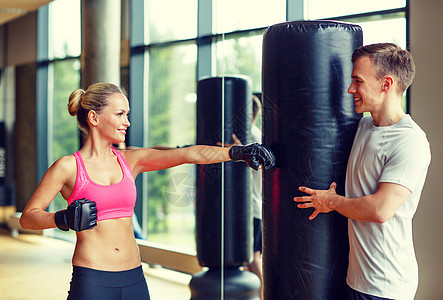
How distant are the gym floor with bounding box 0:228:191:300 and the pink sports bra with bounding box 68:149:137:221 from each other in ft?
2.64

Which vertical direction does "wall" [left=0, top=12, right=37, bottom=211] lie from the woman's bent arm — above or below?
above

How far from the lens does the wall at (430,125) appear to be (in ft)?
7.54

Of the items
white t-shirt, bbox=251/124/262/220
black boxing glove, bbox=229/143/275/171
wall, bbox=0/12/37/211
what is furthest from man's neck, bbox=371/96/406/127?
wall, bbox=0/12/37/211

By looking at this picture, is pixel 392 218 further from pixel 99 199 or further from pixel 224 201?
pixel 224 201

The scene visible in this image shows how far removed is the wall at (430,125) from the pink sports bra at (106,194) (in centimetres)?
144

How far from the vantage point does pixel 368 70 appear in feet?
5.38

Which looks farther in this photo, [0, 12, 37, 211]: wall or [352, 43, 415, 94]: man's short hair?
[0, 12, 37, 211]: wall

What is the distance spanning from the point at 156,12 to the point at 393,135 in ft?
5.16

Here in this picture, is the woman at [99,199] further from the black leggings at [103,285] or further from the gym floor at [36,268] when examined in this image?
the gym floor at [36,268]

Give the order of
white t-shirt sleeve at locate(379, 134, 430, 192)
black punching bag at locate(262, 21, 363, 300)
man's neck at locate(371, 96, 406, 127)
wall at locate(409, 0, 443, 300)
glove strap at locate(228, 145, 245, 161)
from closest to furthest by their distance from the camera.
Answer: white t-shirt sleeve at locate(379, 134, 430, 192), man's neck at locate(371, 96, 406, 127), black punching bag at locate(262, 21, 363, 300), glove strap at locate(228, 145, 245, 161), wall at locate(409, 0, 443, 300)

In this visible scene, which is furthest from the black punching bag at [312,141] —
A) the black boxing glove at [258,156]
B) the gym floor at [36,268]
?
the gym floor at [36,268]

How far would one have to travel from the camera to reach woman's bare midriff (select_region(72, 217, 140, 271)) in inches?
67.6

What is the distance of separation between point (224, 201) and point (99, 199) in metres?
1.03

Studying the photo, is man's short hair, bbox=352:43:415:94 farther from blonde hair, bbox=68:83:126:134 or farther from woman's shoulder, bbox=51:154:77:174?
woman's shoulder, bbox=51:154:77:174
